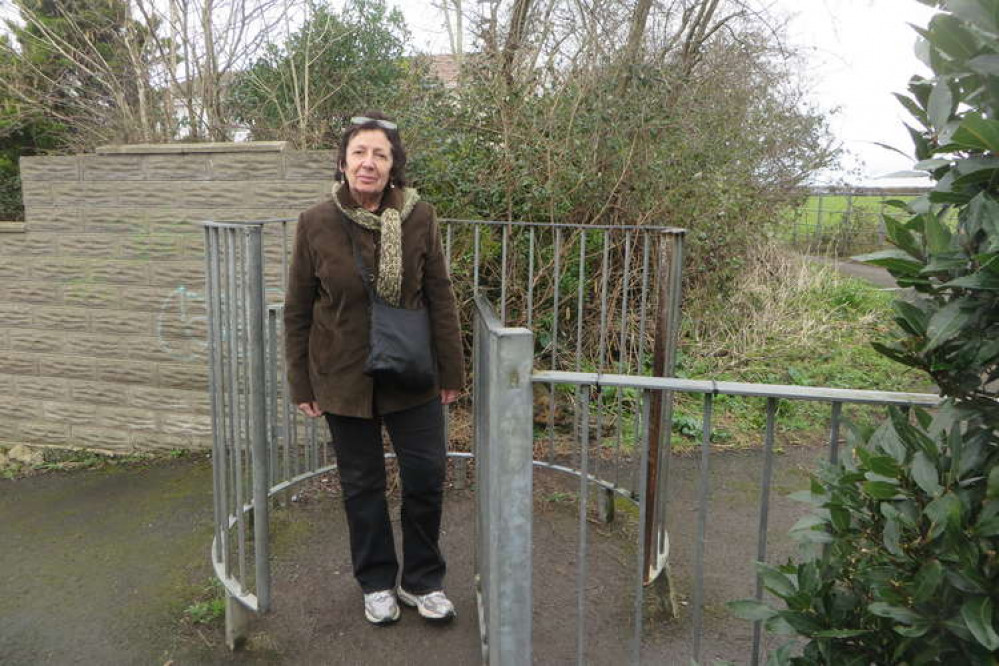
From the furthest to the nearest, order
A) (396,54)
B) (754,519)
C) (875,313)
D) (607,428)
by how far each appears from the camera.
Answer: (875,313) → (396,54) → (607,428) → (754,519)

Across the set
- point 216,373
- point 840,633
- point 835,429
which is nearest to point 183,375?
point 216,373

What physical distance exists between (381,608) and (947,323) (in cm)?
231

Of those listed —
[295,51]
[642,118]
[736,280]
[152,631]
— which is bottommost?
[152,631]

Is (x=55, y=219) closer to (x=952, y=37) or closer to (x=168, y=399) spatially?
(x=168, y=399)

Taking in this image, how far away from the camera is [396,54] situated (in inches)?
296

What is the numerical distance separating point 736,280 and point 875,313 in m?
1.89

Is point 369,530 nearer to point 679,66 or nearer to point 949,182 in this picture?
point 949,182

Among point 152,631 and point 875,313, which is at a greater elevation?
point 875,313

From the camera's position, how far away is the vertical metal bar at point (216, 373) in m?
2.73

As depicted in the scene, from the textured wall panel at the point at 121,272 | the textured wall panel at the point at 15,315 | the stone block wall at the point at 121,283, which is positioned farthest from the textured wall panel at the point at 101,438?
the textured wall panel at the point at 121,272

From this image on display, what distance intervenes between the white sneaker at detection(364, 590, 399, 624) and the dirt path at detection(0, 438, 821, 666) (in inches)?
2.0

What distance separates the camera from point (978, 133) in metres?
1.27

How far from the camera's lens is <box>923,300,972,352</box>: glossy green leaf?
133cm

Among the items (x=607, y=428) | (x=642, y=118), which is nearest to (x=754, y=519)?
(x=607, y=428)
